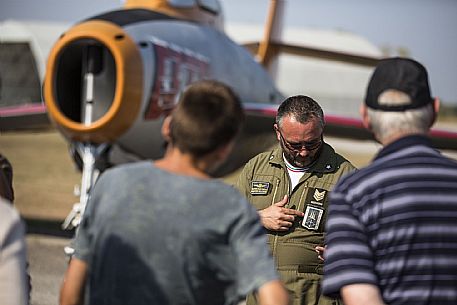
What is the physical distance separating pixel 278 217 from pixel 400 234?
1.62 meters

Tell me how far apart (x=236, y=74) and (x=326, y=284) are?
10.1 m

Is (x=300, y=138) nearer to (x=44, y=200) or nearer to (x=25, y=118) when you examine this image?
(x=25, y=118)

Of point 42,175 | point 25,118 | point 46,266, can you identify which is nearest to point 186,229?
point 46,266

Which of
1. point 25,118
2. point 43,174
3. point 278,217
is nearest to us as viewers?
point 278,217

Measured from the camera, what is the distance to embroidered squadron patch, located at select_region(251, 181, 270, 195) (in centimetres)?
448

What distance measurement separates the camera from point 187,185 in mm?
2633

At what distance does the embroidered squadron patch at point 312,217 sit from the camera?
14.4 feet

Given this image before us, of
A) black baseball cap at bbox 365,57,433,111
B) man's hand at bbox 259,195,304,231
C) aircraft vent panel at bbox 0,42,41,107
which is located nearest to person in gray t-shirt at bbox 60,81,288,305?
black baseball cap at bbox 365,57,433,111

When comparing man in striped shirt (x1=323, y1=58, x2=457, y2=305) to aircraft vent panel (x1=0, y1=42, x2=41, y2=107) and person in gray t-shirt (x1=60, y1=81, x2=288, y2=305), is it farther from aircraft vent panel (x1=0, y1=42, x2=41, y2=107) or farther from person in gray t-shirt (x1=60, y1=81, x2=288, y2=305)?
aircraft vent panel (x1=0, y1=42, x2=41, y2=107)

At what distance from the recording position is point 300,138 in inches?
173

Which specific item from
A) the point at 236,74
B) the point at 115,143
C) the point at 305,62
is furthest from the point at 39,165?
the point at 305,62

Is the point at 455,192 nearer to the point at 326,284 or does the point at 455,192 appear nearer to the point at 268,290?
the point at 326,284

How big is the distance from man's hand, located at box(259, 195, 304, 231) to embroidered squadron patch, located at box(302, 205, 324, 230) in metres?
0.07

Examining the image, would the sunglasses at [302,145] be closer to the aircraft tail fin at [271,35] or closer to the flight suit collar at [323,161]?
the flight suit collar at [323,161]
